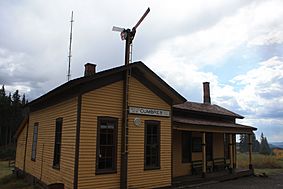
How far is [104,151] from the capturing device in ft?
34.6

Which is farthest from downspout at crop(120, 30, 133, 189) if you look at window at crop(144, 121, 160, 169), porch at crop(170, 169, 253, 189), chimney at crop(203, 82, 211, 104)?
chimney at crop(203, 82, 211, 104)

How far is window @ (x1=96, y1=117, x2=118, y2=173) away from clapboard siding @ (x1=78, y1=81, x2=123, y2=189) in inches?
6.2

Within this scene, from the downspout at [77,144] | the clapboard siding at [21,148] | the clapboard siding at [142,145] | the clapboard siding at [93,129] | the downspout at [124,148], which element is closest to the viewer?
the downspout at [77,144]

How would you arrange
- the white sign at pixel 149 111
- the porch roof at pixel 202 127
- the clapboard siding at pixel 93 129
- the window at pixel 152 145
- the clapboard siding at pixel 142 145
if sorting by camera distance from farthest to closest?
the porch roof at pixel 202 127 → the window at pixel 152 145 → the white sign at pixel 149 111 → the clapboard siding at pixel 142 145 → the clapboard siding at pixel 93 129

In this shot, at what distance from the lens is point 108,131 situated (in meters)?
10.7

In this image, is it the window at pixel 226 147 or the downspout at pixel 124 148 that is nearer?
the downspout at pixel 124 148

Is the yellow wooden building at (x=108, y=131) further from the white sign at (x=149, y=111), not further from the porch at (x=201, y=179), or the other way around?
the porch at (x=201, y=179)

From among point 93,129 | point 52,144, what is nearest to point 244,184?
point 93,129

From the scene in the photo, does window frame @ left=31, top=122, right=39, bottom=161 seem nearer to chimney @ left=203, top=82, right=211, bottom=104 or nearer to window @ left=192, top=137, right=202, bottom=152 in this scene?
window @ left=192, top=137, right=202, bottom=152

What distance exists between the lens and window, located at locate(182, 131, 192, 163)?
15828 millimetres

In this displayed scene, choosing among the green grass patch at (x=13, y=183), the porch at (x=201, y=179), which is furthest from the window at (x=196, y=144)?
the green grass patch at (x=13, y=183)

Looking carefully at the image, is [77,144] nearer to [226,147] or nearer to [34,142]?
[34,142]

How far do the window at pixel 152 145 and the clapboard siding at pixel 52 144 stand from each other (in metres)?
3.16

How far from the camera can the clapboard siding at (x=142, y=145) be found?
11242 mm
